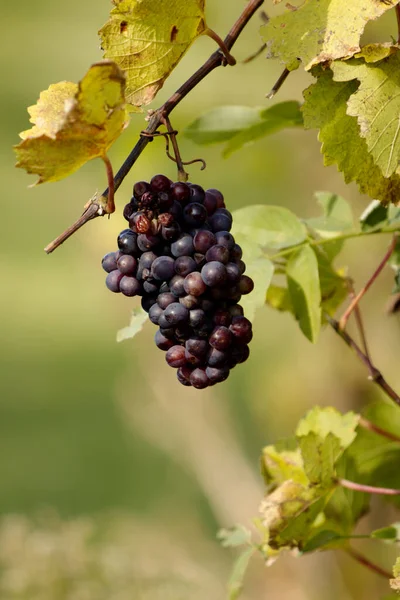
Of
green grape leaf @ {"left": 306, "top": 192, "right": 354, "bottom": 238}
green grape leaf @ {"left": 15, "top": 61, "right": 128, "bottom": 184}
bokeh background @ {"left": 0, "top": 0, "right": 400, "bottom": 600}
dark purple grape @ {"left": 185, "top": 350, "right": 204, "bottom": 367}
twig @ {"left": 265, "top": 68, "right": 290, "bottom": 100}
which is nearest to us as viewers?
green grape leaf @ {"left": 15, "top": 61, "right": 128, "bottom": 184}

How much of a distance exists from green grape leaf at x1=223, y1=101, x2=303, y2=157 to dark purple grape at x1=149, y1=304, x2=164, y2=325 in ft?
1.51

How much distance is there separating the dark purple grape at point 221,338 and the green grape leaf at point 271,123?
48 centimetres

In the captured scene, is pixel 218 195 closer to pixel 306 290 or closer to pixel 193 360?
pixel 193 360

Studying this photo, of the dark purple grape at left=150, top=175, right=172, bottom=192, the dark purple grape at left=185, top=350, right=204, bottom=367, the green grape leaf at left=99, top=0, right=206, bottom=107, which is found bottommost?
the dark purple grape at left=185, top=350, right=204, bottom=367

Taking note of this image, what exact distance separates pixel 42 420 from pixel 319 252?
23.8 ft

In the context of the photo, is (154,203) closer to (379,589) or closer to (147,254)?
(147,254)

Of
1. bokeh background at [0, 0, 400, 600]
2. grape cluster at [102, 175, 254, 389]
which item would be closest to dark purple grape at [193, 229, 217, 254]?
grape cluster at [102, 175, 254, 389]

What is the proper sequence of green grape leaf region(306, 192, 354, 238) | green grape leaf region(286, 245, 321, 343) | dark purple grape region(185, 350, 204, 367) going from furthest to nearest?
green grape leaf region(306, 192, 354, 238)
green grape leaf region(286, 245, 321, 343)
dark purple grape region(185, 350, 204, 367)

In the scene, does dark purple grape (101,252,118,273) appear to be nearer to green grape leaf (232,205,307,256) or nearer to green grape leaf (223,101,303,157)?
green grape leaf (232,205,307,256)

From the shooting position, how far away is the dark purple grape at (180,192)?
2.20ft

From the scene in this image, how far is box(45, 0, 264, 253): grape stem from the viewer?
644 mm

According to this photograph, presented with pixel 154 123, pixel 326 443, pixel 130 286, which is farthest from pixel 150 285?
pixel 326 443

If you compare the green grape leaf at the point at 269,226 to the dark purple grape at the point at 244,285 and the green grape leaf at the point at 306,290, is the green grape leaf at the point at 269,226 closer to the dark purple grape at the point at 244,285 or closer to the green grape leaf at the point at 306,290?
the green grape leaf at the point at 306,290

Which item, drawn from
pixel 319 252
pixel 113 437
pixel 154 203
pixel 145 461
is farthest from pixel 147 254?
pixel 113 437
